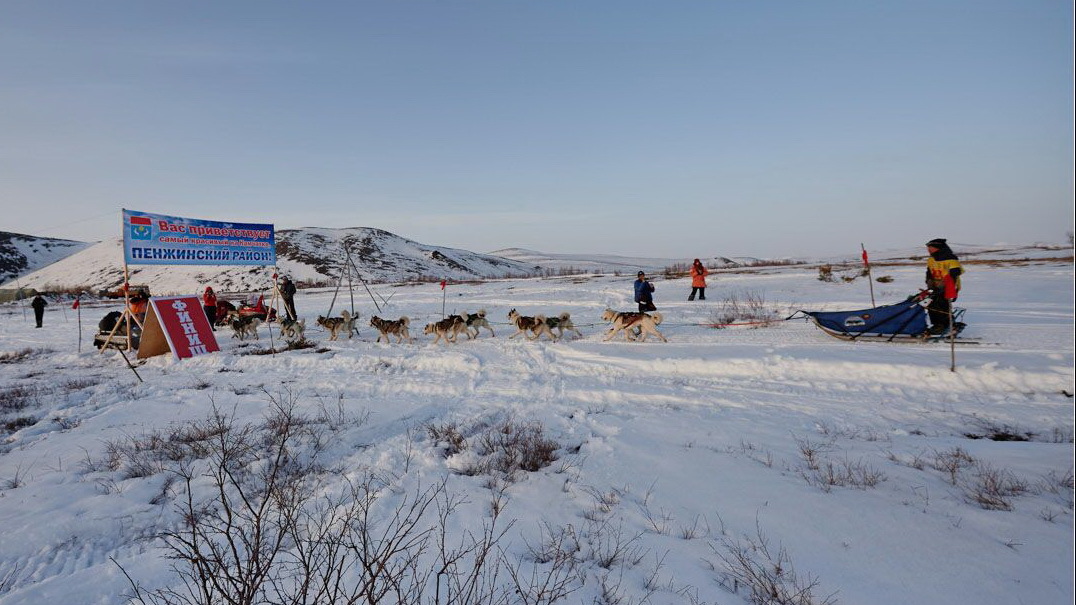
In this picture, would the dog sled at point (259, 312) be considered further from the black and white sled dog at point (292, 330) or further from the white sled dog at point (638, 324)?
the white sled dog at point (638, 324)

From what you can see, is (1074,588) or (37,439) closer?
(1074,588)

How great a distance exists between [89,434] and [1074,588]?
878 centimetres

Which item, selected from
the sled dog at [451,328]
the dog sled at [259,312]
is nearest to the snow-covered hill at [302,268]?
the dog sled at [259,312]

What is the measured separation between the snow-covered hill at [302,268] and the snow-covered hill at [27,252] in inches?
474

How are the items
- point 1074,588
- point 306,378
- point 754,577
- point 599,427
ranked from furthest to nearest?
1. point 306,378
2. point 599,427
3. point 754,577
4. point 1074,588

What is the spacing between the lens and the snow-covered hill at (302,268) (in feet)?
144

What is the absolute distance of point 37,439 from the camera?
5383 mm

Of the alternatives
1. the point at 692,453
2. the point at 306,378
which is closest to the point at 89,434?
the point at 306,378

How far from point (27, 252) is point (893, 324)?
110 meters

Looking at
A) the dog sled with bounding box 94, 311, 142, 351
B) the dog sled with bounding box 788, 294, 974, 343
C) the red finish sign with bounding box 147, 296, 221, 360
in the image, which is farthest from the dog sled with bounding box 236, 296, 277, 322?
the dog sled with bounding box 788, 294, 974, 343

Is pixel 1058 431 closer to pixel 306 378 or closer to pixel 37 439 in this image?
pixel 306 378

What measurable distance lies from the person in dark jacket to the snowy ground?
0.70m

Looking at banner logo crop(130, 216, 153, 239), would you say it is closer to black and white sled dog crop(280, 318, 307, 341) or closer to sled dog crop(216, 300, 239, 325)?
sled dog crop(216, 300, 239, 325)

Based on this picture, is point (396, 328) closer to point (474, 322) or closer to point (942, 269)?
point (474, 322)
